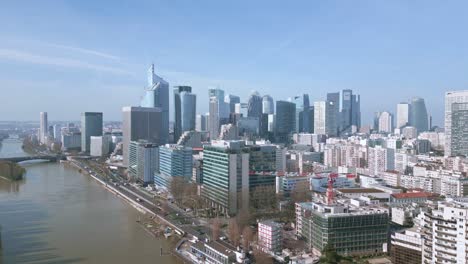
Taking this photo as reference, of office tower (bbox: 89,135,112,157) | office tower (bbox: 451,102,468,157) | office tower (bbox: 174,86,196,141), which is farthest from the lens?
office tower (bbox: 174,86,196,141)

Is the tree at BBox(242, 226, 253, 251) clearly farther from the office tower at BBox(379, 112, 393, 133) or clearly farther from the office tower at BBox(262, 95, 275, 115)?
the office tower at BBox(379, 112, 393, 133)

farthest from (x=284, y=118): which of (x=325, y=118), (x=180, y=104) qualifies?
(x=180, y=104)

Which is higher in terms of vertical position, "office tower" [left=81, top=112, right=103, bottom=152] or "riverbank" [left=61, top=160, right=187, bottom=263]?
"office tower" [left=81, top=112, right=103, bottom=152]

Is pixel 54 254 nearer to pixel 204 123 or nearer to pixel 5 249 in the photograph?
pixel 5 249

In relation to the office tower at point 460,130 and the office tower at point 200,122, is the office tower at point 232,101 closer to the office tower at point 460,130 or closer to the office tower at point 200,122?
the office tower at point 200,122

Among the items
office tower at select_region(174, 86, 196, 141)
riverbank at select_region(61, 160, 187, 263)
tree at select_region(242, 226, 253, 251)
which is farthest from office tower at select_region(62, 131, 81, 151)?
tree at select_region(242, 226, 253, 251)

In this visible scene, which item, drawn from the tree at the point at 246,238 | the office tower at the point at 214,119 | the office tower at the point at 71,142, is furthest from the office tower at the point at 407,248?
the office tower at the point at 71,142

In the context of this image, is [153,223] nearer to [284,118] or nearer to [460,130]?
[460,130]
